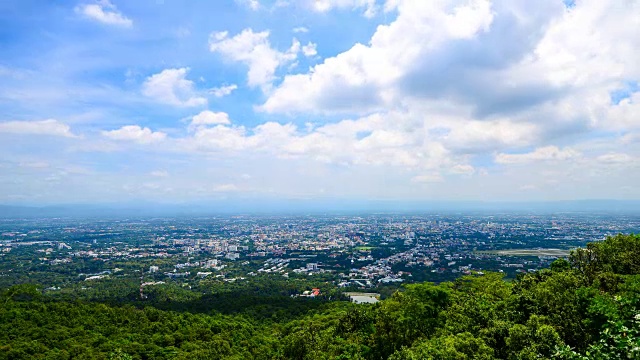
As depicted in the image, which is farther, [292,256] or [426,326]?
[292,256]

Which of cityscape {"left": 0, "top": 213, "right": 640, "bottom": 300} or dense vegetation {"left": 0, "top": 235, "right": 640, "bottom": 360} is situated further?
cityscape {"left": 0, "top": 213, "right": 640, "bottom": 300}

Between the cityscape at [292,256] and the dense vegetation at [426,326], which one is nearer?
the dense vegetation at [426,326]

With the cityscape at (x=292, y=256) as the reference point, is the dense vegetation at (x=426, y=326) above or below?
above

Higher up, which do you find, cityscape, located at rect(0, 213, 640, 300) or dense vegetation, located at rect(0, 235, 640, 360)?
dense vegetation, located at rect(0, 235, 640, 360)

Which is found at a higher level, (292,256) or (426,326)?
(426,326)

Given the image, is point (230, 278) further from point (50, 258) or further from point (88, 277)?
point (50, 258)

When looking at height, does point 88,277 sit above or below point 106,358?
below

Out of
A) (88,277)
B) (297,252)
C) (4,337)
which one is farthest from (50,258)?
(4,337)

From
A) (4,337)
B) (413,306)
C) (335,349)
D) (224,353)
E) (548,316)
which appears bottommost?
(224,353)
